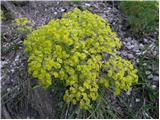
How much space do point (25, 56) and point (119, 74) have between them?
3.26ft

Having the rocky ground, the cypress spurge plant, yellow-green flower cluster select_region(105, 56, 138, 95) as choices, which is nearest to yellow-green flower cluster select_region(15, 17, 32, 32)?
the rocky ground

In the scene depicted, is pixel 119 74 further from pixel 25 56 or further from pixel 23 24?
pixel 23 24

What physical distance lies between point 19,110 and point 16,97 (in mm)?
116

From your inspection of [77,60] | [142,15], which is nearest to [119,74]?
[77,60]

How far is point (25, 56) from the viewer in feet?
11.5

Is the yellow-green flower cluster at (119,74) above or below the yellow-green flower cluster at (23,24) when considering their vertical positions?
below

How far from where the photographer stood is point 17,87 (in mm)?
3236

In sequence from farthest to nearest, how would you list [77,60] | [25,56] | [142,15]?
[142,15]
[25,56]
[77,60]

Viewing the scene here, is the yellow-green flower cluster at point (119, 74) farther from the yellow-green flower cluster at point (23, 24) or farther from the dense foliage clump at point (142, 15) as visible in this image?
the yellow-green flower cluster at point (23, 24)

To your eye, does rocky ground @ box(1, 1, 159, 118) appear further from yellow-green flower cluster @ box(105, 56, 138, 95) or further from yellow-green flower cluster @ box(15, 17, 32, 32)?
yellow-green flower cluster @ box(105, 56, 138, 95)

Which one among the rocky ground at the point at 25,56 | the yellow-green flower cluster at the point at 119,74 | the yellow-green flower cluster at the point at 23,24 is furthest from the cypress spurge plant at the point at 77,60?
the yellow-green flower cluster at the point at 23,24

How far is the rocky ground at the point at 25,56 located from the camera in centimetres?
315

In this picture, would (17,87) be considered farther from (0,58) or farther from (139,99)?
(139,99)

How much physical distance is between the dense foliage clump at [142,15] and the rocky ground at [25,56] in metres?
0.10
